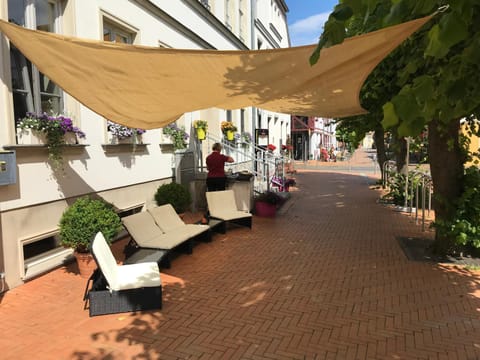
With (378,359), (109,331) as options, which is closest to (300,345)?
(378,359)

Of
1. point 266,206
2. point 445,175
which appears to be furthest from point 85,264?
point 445,175

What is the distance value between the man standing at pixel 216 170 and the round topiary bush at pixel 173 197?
963mm

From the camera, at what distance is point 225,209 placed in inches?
344

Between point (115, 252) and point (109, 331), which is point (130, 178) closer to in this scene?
point (115, 252)

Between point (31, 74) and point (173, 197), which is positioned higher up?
point (31, 74)

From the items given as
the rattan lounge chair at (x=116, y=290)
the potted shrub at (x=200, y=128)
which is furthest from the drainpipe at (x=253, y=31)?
the rattan lounge chair at (x=116, y=290)

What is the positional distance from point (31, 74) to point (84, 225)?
2.46 meters

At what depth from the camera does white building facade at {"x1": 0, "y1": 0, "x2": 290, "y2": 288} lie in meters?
5.16

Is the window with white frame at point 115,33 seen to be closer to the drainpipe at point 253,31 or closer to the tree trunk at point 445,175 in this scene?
the tree trunk at point 445,175

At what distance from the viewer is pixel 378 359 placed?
3504mm

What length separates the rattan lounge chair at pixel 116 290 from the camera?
432 cm

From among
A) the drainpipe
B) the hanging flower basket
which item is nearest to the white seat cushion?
the hanging flower basket

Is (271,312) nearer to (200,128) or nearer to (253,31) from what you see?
(200,128)

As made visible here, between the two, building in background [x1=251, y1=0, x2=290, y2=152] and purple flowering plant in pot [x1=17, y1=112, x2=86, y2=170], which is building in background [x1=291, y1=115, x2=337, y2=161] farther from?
purple flowering plant in pot [x1=17, y1=112, x2=86, y2=170]
